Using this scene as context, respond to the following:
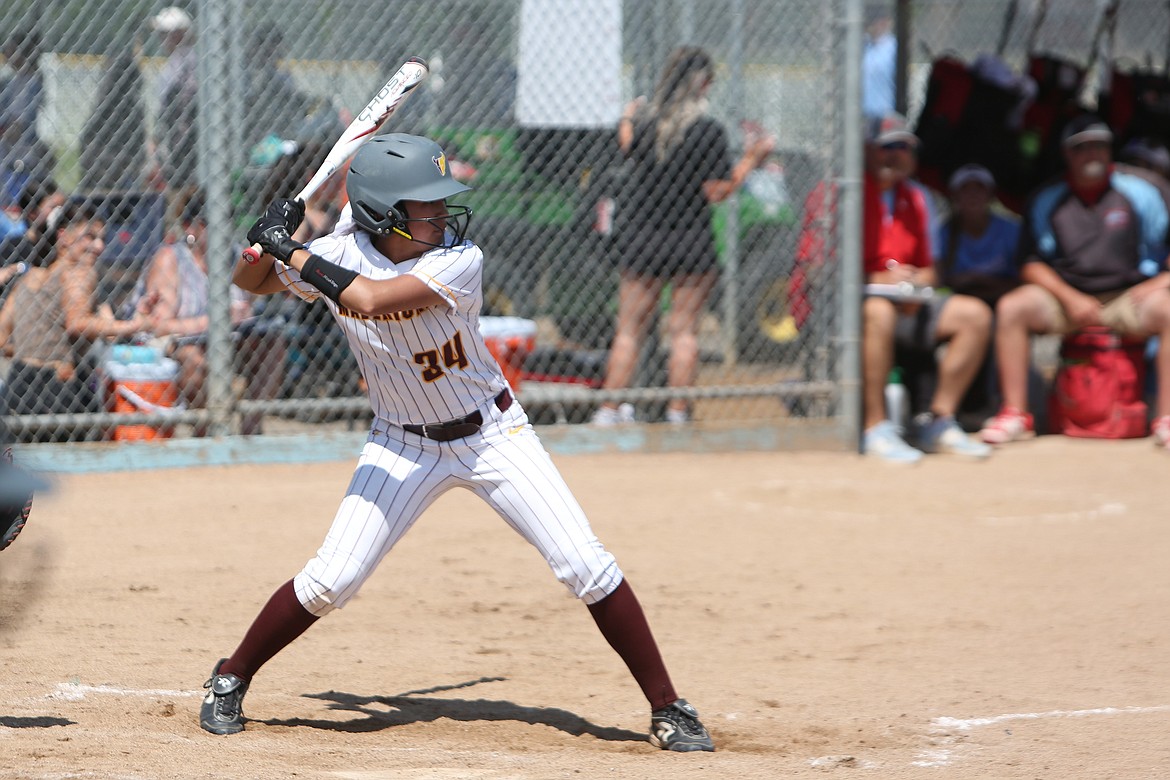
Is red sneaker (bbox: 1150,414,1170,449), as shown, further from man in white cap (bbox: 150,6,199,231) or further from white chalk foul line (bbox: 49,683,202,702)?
white chalk foul line (bbox: 49,683,202,702)

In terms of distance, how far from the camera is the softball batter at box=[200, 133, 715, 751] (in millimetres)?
3572

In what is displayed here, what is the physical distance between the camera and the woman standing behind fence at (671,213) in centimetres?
789

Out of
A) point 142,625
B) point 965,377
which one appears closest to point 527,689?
point 142,625

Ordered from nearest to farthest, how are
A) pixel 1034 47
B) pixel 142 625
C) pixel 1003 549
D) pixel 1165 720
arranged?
pixel 1165 720 → pixel 142 625 → pixel 1003 549 → pixel 1034 47

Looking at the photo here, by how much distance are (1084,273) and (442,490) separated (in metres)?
5.92

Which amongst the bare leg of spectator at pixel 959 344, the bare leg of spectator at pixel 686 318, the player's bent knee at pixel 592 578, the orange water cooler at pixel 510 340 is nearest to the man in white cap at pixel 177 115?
the orange water cooler at pixel 510 340

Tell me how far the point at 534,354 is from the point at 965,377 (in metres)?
2.51

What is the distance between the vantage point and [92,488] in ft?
22.0

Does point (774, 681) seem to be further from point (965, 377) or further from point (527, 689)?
point (965, 377)

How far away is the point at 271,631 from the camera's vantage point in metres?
3.63

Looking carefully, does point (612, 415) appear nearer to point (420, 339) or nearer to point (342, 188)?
point (342, 188)

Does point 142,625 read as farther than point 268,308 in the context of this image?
No

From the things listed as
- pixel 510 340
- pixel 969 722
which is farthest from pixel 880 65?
pixel 969 722

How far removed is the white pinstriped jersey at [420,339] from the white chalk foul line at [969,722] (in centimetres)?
144
